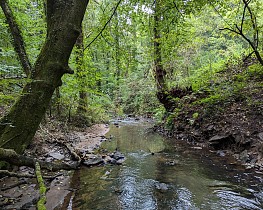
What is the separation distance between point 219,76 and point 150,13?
5374mm

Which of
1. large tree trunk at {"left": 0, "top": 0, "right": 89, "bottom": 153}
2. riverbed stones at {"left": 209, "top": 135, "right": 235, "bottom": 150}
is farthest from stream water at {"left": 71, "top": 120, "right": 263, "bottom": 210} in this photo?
large tree trunk at {"left": 0, "top": 0, "right": 89, "bottom": 153}

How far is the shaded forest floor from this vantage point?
5.89 m

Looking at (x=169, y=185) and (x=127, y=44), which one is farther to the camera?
(x=127, y=44)

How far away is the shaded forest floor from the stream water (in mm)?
623

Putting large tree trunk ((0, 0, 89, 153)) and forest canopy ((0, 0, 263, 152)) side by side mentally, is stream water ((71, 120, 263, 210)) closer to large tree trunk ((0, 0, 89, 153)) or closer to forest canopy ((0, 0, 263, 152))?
large tree trunk ((0, 0, 89, 153))

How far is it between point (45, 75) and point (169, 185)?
294 cm

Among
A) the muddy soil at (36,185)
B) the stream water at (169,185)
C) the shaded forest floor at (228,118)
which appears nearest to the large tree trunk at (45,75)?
the muddy soil at (36,185)

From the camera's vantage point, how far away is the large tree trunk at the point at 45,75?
2.89m

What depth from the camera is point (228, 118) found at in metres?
7.14

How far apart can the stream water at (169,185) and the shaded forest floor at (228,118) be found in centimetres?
62

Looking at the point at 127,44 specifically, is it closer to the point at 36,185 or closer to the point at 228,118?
the point at 228,118

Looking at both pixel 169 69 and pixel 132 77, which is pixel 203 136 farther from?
pixel 132 77

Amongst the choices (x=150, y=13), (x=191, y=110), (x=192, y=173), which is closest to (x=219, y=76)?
(x=191, y=110)

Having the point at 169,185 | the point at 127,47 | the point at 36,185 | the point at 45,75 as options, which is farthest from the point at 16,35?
the point at 169,185
